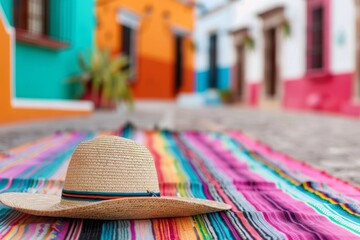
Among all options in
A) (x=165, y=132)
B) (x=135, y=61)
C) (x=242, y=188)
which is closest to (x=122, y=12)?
(x=135, y=61)

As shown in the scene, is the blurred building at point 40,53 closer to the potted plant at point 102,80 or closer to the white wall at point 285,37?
the potted plant at point 102,80

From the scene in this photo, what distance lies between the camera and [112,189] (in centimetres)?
141

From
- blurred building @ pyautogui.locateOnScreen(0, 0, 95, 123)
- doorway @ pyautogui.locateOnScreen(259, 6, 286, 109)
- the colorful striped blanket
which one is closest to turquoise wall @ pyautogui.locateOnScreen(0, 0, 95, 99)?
blurred building @ pyautogui.locateOnScreen(0, 0, 95, 123)

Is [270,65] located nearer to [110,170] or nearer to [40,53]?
[40,53]

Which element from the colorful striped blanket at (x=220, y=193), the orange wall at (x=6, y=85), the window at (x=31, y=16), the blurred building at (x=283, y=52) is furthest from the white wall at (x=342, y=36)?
the colorful striped blanket at (x=220, y=193)

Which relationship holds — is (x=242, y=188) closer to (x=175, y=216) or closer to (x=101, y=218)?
(x=175, y=216)

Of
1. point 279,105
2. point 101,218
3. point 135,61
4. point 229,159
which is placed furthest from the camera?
point 135,61

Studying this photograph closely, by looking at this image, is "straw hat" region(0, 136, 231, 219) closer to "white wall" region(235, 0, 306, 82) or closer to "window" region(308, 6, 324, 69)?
"window" region(308, 6, 324, 69)

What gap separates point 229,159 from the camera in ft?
9.88

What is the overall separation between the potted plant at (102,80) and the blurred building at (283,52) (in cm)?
351

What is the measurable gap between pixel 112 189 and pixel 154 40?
13.7m

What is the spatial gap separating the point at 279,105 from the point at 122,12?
400 centimetres

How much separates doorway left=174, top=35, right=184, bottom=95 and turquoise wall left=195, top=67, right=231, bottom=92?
644 mm

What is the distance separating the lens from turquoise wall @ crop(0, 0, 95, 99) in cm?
660
